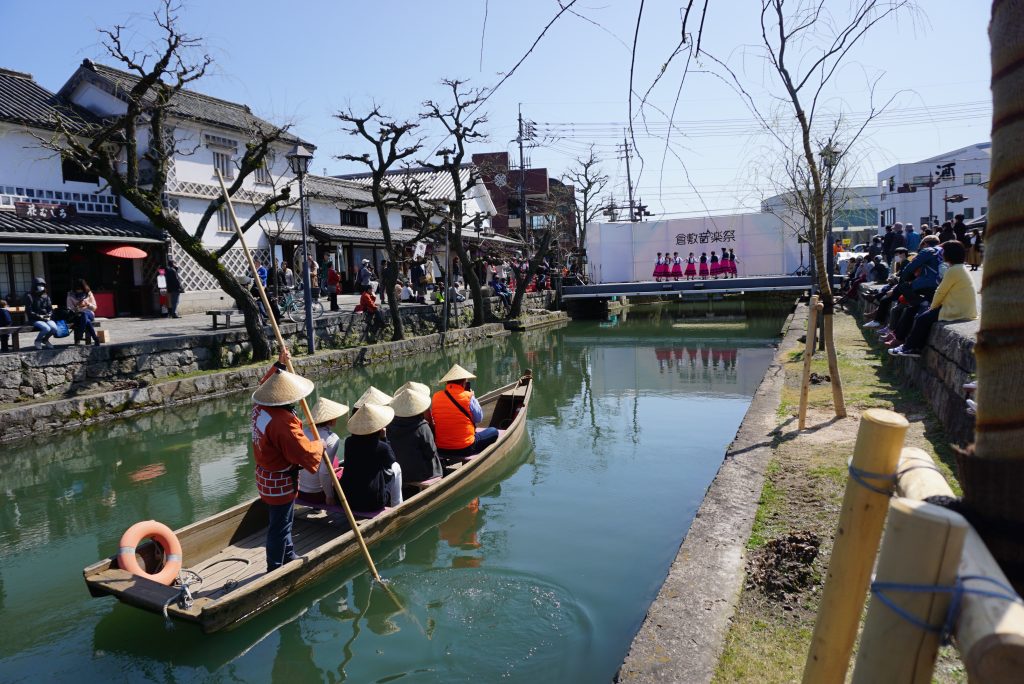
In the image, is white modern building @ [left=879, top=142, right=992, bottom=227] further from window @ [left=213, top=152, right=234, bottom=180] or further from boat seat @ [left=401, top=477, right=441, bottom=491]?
boat seat @ [left=401, top=477, right=441, bottom=491]

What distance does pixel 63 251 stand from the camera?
15.9 m

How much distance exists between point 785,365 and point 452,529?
7146 millimetres

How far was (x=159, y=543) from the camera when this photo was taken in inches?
178

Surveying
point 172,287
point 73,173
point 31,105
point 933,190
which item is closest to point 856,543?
point 172,287

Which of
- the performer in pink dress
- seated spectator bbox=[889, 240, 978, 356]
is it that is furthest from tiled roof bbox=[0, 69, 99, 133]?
the performer in pink dress

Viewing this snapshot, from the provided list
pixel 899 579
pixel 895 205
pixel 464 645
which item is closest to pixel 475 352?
pixel 464 645

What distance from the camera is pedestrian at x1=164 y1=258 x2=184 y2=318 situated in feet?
58.7

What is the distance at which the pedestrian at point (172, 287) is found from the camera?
17891 millimetres

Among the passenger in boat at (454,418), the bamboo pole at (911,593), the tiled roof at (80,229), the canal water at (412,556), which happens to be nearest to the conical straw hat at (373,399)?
the passenger in boat at (454,418)

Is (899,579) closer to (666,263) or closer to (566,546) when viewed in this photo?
(566,546)

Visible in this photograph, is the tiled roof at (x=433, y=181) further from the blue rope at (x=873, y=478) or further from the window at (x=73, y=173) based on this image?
the blue rope at (x=873, y=478)

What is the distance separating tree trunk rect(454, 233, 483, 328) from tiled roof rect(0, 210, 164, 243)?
25.6 ft

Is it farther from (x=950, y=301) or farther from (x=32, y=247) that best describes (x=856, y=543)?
(x=32, y=247)

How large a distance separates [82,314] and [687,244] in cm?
2229
